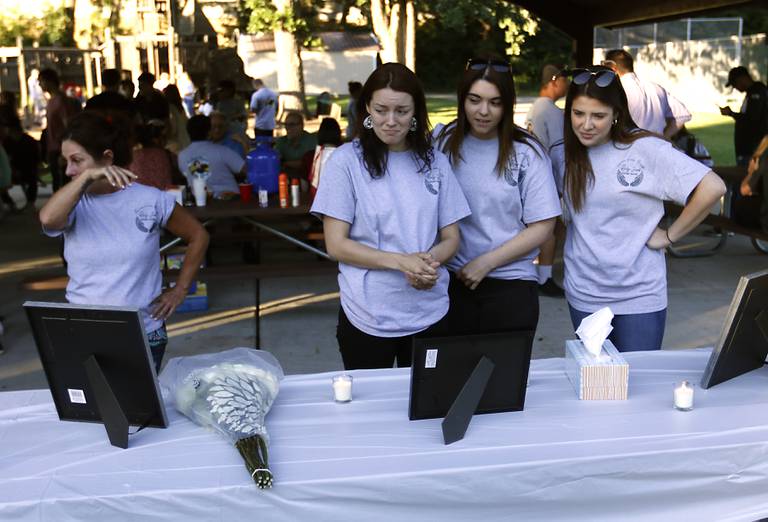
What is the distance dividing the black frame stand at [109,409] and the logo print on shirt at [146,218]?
61cm

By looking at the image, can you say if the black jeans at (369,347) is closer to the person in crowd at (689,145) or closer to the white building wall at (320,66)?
the person in crowd at (689,145)

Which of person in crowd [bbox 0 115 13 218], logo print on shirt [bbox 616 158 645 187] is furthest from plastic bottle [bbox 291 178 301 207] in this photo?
person in crowd [bbox 0 115 13 218]

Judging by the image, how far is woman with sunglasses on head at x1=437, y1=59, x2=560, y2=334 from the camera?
101 inches

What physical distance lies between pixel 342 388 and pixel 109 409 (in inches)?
22.5

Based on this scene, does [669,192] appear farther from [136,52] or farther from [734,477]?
[136,52]

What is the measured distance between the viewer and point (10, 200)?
9539 mm

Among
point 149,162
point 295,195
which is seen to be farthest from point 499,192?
point 149,162

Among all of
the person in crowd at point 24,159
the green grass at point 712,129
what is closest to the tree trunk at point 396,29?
the green grass at point 712,129

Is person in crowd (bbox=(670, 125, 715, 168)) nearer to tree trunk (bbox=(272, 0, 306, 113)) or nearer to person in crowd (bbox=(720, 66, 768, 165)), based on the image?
person in crowd (bbox=(720, 66, 768, 165))

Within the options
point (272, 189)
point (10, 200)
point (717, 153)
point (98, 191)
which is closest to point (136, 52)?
point (10, 200)

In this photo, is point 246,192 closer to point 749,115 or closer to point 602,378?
point 602,378

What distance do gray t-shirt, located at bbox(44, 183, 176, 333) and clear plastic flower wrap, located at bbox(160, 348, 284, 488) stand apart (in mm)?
340

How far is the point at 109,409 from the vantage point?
6.46ft

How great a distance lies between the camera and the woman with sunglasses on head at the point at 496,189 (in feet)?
8.45
